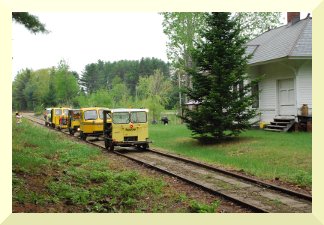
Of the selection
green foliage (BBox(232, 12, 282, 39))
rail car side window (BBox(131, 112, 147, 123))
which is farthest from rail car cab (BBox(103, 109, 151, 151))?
green foliage (BBox(232, 12, 282, 39))

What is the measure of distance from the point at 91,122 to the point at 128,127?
679 cm

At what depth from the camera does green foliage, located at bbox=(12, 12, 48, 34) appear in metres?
8.89

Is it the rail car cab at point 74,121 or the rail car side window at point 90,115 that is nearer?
the rail car side window at point 90,115

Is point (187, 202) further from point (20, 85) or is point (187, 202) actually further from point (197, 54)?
point (197, 54)

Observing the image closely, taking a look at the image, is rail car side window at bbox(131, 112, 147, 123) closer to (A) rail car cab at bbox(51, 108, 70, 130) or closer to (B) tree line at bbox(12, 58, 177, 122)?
(B) tree line at bbox(12, 58, 177, 122)

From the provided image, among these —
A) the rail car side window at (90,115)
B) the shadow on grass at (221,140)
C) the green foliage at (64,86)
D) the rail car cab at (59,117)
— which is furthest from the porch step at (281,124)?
the rail car cab at (59,117)

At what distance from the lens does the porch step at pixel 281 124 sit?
65.8 feet

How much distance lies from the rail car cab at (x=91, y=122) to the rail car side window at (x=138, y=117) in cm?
643

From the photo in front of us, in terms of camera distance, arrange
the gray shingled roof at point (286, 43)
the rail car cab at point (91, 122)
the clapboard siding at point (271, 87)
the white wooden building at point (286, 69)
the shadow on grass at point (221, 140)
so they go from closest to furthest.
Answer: the shadow on grass at point (221, 140) < the gray shingled roof at point (286, 43) < the white wooden building at point (286, 69) < the clapboard siding at point (271, 87) < the rail car cab at point (91, 122)

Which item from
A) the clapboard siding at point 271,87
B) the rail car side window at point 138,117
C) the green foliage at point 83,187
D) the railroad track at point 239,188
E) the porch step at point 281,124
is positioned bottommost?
the railroad track at point 239,188

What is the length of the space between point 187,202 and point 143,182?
1.90m

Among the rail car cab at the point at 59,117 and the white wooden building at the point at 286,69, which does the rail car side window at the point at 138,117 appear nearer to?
the white wooden building at the point at 286,69

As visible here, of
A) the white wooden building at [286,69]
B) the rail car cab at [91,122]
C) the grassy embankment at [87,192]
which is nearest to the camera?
the grassy embankment at [87,192]
